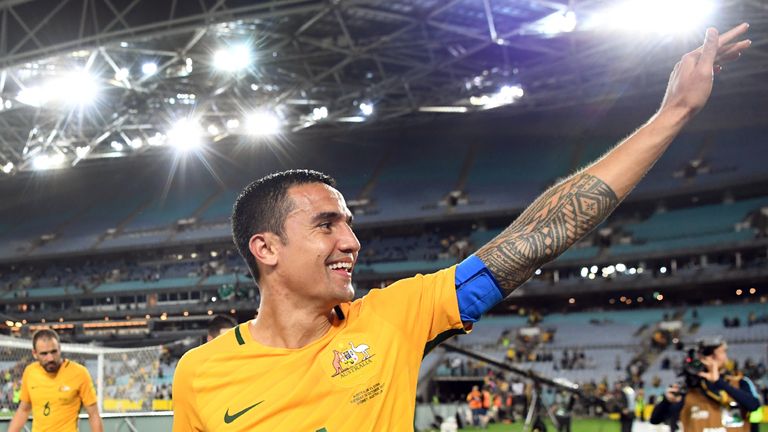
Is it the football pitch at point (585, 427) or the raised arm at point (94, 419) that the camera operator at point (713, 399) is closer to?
the raised arm at point (94, 419)

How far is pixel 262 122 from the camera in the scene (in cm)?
3434

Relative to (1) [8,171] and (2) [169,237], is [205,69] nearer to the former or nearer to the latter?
(1) [8,171]

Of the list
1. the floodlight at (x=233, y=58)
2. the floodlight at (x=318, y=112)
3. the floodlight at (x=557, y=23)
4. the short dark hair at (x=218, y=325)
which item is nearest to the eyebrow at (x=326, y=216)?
the short dark hair at (x=218, y=325)

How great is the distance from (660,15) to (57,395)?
21.6 m

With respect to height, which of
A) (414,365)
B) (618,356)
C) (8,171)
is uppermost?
(8,171)

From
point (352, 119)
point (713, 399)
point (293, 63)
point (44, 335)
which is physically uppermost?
point (352, 119)

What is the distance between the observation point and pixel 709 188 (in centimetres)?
3553

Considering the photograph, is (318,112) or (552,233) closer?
(552,233)

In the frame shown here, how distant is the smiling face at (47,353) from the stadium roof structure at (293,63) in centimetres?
1585

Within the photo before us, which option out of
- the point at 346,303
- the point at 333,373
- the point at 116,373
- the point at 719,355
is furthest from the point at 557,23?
the point at 333,373

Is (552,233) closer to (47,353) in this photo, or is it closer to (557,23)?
(47,353)

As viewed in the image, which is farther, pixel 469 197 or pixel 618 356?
pixel 469 197

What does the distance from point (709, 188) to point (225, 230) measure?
986 inches

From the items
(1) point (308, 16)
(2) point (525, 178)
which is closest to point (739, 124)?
(2) point (525, 178)
